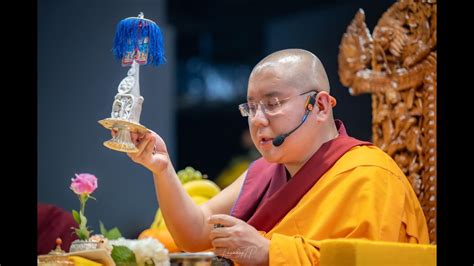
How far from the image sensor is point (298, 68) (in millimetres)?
2643

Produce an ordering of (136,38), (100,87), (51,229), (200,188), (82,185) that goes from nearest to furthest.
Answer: (136,38)
(82,185)
(200,188)
(51,229)
(100,87)

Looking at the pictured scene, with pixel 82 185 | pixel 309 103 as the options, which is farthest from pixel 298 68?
pixel 82 185

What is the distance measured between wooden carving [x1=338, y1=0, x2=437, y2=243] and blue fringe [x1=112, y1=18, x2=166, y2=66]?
3.18 feet

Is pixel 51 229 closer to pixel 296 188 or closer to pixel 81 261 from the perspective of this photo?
pixel 81 261

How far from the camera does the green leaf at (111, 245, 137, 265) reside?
9.39 feet

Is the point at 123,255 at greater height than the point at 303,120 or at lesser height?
lesser

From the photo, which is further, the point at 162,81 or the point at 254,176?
the point at 162,81

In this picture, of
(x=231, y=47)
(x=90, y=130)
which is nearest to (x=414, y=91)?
(x=90, y=130)

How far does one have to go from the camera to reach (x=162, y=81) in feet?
19.6

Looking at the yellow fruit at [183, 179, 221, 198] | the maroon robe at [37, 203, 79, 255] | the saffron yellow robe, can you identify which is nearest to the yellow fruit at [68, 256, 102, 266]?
the saffron yellow robe

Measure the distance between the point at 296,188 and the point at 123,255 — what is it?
62 centimetres

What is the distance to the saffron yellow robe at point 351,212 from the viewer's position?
7.82 feet
